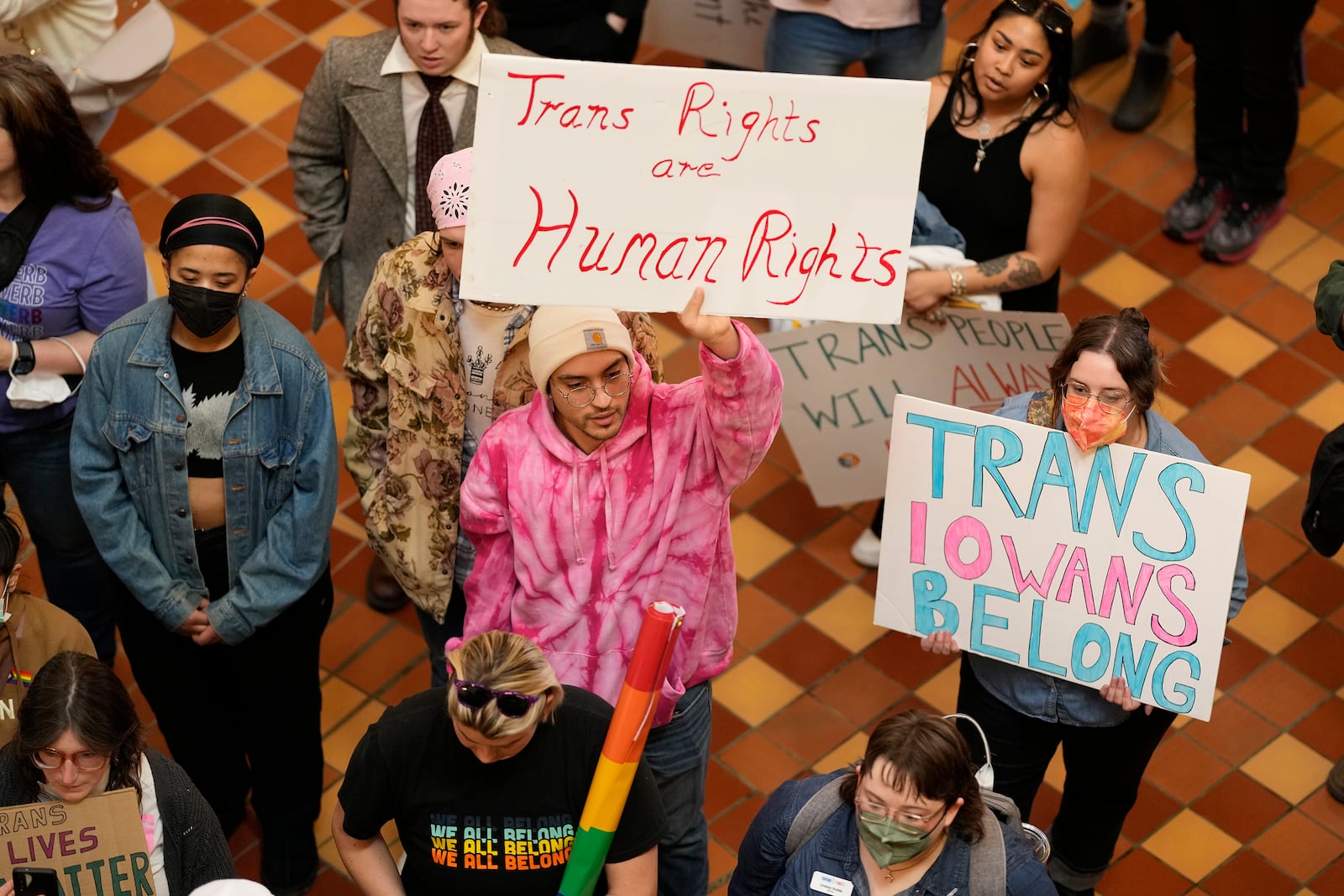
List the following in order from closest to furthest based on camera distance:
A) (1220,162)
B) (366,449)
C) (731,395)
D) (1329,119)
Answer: (731,395), (366,449), (1220,162), (1329,119)

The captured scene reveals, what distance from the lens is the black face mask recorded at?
139 inches

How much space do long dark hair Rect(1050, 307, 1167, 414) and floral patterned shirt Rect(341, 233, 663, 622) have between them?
85cm

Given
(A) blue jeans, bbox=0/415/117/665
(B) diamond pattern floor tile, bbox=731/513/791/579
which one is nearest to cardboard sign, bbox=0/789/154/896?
(A) blue jeans, bbox=0/415/117/665

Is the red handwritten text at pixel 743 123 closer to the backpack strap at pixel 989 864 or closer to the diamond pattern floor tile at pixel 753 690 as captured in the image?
the backpack strap at pixel 989 864

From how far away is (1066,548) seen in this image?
3.53 meters

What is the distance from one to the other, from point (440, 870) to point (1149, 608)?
1.46 meters

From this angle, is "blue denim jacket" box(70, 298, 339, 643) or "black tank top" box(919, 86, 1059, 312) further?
"black tank top" box(919, 86, 1059, 312)

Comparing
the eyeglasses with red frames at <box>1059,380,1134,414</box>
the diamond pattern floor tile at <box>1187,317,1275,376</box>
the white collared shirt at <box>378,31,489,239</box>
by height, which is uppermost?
the eyeglasses with red frames at <box>1059,380,1134,414</box>

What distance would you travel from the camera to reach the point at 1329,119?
6129mm

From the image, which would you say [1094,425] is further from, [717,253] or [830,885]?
A: [830,885]

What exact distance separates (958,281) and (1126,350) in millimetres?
960

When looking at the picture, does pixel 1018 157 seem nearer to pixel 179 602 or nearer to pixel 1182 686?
pixel 1182 686

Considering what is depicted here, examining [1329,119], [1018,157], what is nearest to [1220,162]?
[1329,119]

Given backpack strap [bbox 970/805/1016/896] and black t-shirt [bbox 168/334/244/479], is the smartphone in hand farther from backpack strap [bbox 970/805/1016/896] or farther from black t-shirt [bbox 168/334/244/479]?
backpack strap [bbox 970/805/1016/896]
